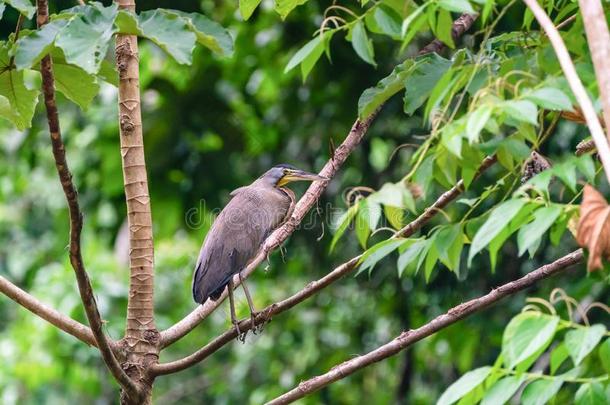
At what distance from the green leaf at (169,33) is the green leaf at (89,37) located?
71mm

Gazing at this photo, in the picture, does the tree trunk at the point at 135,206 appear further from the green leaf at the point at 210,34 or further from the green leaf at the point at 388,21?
the green leaf at the point at 388,21

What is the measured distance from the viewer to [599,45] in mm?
1675

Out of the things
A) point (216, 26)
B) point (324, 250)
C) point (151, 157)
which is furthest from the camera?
point (324, 250)

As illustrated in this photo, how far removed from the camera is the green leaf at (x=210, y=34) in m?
2.09

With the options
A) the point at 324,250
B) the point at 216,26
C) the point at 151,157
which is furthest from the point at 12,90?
the point at 324,250

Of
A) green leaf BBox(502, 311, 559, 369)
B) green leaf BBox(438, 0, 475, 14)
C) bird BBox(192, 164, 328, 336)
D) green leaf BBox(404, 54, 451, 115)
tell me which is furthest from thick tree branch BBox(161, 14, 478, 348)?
green leaf BBox(502, 311, 559, 369)

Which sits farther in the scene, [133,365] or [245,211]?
[245,211]

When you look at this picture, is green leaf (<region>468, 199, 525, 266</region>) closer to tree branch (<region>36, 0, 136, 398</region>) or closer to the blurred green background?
tree branch (<region>36, 0, 136, 398</region>)

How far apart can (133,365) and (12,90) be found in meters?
0.92

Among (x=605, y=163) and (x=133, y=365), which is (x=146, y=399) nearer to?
(x=133, y=365)

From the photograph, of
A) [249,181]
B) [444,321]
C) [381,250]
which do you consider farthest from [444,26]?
[249,181]

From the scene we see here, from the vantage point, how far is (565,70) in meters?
1.75

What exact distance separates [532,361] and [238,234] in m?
3.14

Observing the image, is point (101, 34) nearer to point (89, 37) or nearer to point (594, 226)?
point (89, 37)
